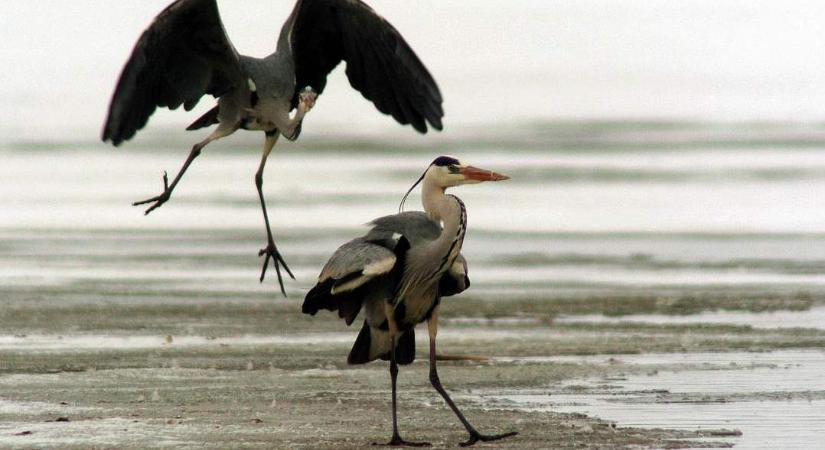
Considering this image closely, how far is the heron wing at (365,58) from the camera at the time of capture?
38.7 feet

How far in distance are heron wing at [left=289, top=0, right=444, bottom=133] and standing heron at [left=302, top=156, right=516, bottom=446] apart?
1.08 m

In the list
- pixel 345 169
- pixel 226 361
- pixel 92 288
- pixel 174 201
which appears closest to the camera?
pixel 226 361

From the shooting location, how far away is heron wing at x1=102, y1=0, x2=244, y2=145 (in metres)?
10.8

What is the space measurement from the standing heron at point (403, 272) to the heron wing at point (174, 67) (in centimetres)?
151

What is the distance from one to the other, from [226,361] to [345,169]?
1777 centimetres

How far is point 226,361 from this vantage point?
41.9 ft

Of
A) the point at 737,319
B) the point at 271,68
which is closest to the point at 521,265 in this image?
the point at 737,319

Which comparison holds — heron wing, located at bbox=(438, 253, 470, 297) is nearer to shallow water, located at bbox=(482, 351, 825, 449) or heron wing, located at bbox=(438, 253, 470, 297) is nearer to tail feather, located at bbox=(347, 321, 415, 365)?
tail feather, located at bbox=(347, 321, 415, 365)

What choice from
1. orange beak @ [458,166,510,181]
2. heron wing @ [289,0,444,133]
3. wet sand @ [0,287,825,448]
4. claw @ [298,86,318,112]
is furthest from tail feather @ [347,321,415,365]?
claw @ [298,86,318,112]

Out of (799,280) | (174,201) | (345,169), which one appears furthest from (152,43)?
(345,169)

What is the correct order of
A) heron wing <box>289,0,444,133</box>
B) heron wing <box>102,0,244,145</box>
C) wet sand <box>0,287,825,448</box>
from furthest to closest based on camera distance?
heron wing <box>289,0,444,133</box> → heron wing <box>102,0,244,145</box> → wet sand <box>0,287,825,448</box>

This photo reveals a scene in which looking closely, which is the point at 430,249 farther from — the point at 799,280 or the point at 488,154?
the point at 488,154

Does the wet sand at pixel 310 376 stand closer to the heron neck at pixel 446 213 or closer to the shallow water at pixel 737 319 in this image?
the shallow water at pixel 737 319

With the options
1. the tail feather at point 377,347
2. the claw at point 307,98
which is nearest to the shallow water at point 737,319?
the claw at point 307,98
